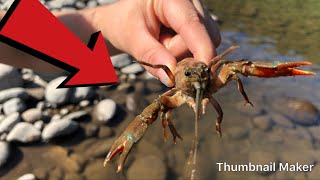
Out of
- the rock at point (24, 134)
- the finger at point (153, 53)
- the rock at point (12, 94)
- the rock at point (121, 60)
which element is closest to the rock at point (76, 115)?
the rock at point (24, 134)

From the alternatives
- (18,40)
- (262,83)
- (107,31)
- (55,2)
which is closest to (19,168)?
(18,40)

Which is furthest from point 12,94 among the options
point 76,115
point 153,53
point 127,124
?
point 153,53

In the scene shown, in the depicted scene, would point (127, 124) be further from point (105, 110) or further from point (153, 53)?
point (153, 53)

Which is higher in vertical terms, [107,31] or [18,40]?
[18,40]

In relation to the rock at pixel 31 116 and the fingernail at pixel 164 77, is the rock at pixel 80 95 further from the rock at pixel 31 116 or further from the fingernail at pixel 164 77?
the fingernail at pixel 164 77

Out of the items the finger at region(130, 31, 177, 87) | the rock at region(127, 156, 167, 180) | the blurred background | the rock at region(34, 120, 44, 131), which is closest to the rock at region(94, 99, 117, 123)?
the blurred background

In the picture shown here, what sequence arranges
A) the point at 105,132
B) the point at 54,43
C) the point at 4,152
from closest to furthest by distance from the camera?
the point at 54,43 < the point at 4,152 < the point at 105,132

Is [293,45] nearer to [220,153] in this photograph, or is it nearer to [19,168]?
[220,153]
